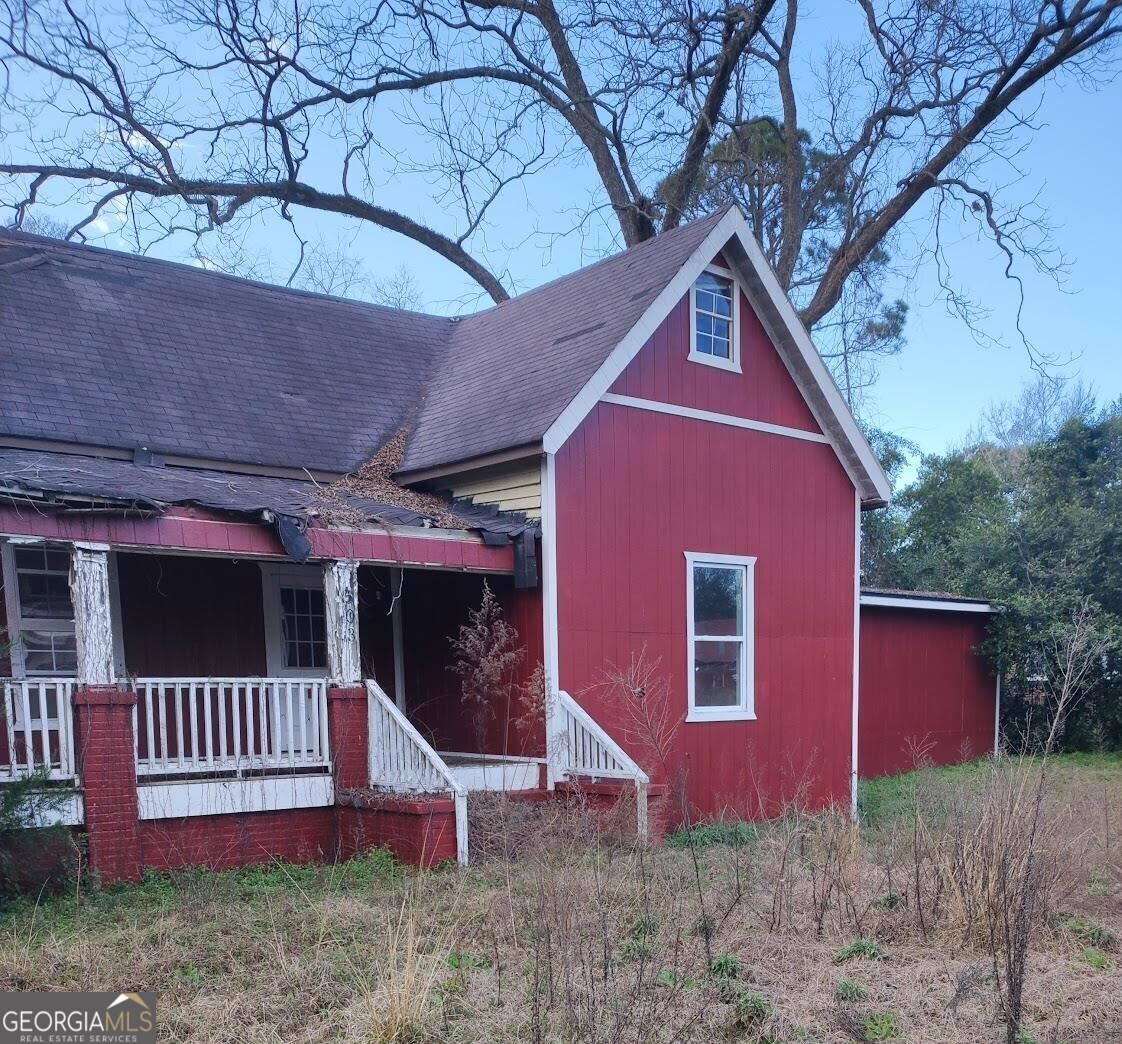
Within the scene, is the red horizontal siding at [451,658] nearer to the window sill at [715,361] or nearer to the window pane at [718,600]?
the window pane at [718,600]

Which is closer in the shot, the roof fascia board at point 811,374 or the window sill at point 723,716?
the window sill at point 723,716

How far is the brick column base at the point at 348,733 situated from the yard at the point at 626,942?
1.00 metres

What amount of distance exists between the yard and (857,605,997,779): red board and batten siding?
7253 mm

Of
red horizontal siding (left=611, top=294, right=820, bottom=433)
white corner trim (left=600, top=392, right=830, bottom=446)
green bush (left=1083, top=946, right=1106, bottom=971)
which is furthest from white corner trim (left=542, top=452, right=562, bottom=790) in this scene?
green bush (left=1083, top=946, right=1106, bottom=971)

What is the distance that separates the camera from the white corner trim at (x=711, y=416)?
10867 mm

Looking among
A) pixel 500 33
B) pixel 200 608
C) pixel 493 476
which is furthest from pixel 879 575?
pixel 200 608

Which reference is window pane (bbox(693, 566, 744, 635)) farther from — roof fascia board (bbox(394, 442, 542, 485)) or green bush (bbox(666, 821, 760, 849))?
roof fascia board (bbox(394, 442, 542, 485))

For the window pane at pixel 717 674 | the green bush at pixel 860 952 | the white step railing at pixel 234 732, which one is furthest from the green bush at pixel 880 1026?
the window pane at pixel 717 674

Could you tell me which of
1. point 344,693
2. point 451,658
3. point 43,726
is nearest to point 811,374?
point 451,658

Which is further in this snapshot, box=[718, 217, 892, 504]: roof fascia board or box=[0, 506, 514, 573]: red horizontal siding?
box=[718, 217, 892, 504]: roof fascia board

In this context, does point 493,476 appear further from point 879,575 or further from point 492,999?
point 879,575

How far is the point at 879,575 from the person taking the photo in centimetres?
2630

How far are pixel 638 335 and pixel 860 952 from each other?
6.66m

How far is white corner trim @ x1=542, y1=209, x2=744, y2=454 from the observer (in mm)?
10008
